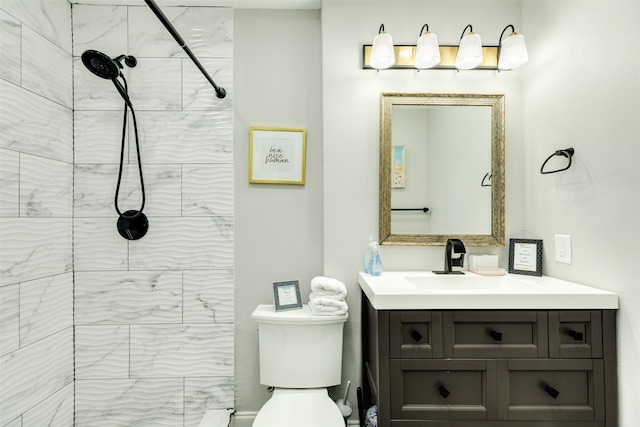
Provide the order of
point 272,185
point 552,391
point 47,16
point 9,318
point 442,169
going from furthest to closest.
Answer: point 272,185 < point 442,169 < point 47,16 < point 9,318 < point 552,391

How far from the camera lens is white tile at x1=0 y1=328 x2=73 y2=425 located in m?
1.51

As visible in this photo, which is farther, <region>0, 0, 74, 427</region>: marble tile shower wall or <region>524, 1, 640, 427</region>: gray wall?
<region>0, 0, 74, 427</region>: marble tile shower wall

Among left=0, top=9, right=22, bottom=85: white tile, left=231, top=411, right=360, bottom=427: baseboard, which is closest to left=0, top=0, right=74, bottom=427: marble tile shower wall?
left=0, top=9, right=22, bottom=85: white tile

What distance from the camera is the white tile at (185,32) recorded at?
1.93 m

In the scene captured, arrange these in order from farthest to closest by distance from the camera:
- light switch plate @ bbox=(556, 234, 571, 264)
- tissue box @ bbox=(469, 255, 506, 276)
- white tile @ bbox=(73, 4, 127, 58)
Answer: white tile @ bbox=(73, 4, 127, 58), tissue box @ bbox=(469, 255, 506, 276), light switch plate @ bbox=(556, 234, 571, 264)

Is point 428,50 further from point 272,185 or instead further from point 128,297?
point 128,297

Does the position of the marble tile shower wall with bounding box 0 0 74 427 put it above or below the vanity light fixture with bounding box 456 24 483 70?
below

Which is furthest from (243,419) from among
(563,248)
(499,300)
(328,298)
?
(563,248)

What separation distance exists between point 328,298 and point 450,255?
0.65 meters

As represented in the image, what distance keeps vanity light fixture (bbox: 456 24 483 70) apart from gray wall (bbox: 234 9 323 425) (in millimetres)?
749

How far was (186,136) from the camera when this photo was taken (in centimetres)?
194

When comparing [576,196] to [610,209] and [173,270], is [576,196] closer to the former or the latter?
[610,209]

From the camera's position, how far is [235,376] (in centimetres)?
196

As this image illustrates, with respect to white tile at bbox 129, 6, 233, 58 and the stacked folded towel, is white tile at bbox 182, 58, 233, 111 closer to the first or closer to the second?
white tile at bbox 129, 6, 233, 58
